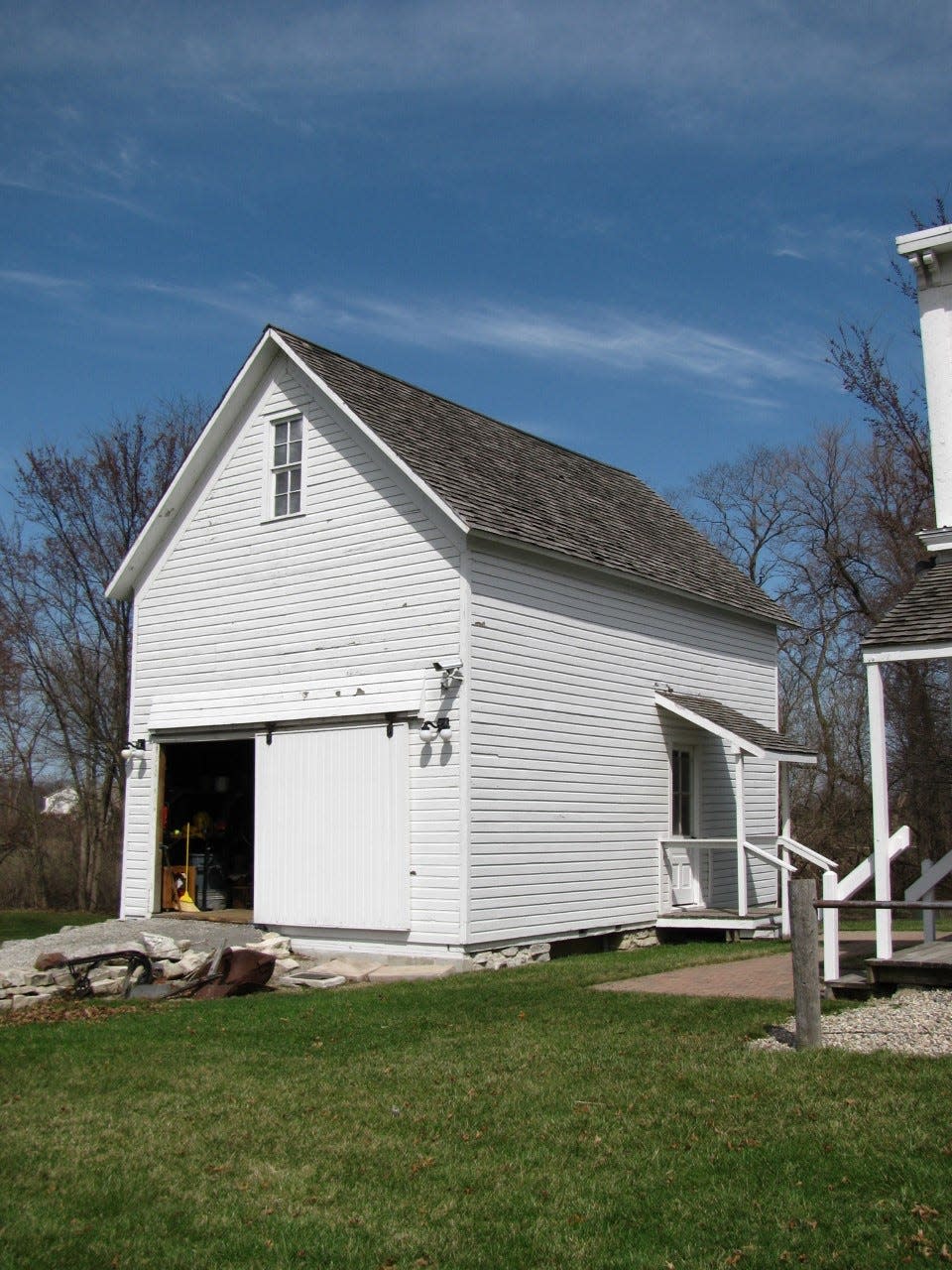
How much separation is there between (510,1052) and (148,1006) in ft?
17.3

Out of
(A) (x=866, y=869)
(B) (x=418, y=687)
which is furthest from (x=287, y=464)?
(A) (x=866, y=869)

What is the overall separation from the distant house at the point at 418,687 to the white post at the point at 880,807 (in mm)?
4966

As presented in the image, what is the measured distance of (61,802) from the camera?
39.9 meters

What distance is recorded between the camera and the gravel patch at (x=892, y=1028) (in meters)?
8.75

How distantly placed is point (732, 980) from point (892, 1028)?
12.5 feet

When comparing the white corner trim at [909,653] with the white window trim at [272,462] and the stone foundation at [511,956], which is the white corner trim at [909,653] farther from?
the white window trim at [272,462]

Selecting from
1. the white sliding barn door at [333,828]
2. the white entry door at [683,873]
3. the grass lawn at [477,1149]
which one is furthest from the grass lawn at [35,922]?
the grass lawn at [477,1149]

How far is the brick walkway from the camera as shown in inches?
473

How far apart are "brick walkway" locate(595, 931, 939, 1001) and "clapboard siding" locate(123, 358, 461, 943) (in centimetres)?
255

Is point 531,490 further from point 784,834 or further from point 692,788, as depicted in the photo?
point 784,834

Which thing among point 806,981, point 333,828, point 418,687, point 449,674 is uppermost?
point 449,674

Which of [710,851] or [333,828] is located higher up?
[333,828]

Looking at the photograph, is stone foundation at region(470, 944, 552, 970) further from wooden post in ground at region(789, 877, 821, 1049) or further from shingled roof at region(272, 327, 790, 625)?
wooden post in ground at region(789, 877, 821, 1049)

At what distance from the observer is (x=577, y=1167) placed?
6.59 meters
